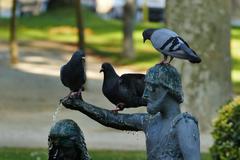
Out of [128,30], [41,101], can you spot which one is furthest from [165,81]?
[128,30]

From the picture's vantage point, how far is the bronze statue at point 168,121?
3182 mm

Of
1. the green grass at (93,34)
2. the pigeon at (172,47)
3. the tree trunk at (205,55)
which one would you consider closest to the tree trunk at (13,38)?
the green grass at (93,34)

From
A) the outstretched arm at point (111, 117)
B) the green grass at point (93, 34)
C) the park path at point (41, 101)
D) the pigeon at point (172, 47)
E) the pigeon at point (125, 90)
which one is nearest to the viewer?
the pigeon at point (172, 47)

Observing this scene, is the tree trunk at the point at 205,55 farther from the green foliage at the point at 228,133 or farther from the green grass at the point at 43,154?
the green foliage at the point at 228,133

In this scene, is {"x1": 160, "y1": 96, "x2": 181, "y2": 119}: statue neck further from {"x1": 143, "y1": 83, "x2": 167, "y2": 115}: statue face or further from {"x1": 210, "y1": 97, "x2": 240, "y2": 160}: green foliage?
{"x1": 210, "y1": 97, "x2": 240, "y2": 160}: green foliage

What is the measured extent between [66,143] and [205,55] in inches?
407

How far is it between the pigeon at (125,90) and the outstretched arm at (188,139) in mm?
534

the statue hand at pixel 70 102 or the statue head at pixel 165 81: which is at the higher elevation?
the statue head at pixel 165 81

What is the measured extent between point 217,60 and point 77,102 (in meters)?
10.3

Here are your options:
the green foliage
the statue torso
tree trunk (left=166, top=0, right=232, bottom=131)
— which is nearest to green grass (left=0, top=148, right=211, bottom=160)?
the green foliage

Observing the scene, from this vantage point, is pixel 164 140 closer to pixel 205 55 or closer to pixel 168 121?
pixel 168 121

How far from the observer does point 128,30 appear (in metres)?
26.2

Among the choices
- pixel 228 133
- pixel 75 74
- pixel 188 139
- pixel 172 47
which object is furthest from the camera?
pixel 228 133

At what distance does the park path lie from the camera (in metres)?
12.4
